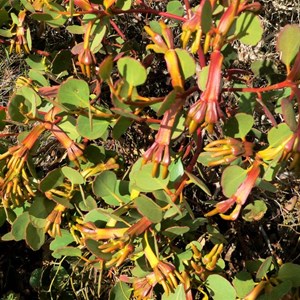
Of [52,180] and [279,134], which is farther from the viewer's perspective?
[52,180]

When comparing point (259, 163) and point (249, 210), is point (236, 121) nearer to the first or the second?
point (259, 163)

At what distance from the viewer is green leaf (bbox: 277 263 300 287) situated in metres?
1.12

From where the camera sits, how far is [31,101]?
110cm

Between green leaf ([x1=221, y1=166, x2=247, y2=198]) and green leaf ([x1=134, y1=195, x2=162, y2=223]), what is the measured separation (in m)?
0.13

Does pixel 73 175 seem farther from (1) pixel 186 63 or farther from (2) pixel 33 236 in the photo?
(1) pixel 186 63

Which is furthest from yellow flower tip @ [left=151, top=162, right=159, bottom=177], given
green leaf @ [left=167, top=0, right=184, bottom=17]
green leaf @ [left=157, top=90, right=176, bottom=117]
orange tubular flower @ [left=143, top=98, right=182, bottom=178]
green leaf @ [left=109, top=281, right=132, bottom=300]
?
green leaf @ [left=167, top=0, right=184, bottom=17]

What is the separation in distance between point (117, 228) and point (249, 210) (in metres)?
0.28

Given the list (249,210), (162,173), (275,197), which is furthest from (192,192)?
(162,173)

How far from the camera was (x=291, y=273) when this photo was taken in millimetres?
1123

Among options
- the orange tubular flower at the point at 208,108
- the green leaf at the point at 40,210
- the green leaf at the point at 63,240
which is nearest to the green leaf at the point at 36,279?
the green leaf at the point at 63,240

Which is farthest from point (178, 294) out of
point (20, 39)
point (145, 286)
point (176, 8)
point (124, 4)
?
point (20, 39)

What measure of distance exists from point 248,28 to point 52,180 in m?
0.50

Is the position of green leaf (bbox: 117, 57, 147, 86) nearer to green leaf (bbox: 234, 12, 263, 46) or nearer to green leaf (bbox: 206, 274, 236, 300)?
green leaf (bbox: 234, 12, 263, 46)

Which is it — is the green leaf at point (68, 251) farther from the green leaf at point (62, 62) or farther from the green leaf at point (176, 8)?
the green leaf at point (176, 8)
